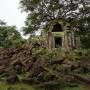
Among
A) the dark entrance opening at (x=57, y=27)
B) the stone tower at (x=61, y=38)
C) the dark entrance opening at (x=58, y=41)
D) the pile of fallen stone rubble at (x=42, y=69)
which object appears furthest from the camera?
the dark entrance opening at (x=57, y=27)

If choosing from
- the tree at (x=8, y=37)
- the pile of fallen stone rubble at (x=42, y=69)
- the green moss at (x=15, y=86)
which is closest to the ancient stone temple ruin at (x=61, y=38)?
the pile of fallen stone rubble at (x=42, y=69)

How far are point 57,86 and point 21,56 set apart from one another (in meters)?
9.10

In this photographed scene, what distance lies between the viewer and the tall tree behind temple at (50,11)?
49406 mm

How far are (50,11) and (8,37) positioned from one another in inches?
348

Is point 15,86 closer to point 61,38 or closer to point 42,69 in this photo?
point 42,69

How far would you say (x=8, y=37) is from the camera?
4931cm

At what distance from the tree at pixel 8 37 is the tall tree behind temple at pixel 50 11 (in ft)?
10.8

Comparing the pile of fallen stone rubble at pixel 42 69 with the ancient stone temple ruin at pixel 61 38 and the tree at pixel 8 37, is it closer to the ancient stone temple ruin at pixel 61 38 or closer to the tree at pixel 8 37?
the ancient stone temple ruin at pixel 61 38

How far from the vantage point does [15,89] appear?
66.9 ft

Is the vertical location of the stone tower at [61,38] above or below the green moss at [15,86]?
above

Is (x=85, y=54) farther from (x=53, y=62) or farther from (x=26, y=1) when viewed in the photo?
(x=26, y=1)

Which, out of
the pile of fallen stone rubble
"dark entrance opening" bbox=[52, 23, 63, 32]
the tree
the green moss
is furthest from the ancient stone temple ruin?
the green moss

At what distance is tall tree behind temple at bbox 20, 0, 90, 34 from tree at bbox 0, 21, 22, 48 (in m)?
3.28

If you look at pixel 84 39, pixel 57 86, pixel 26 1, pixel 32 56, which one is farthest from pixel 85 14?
pixel 57 86
